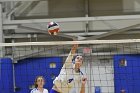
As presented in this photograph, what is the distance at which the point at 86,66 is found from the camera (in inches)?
377

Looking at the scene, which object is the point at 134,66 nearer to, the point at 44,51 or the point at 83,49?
the point at 83,49

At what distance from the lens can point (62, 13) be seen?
32.6 ft

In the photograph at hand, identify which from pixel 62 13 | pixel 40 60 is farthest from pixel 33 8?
pixel 40 60

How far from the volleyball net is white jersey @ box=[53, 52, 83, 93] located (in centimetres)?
313

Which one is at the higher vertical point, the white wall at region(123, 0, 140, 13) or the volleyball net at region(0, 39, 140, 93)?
the white wall at region(123, 0, 140, 13)

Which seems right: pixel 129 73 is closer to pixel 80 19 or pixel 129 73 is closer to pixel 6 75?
pixel 80 19

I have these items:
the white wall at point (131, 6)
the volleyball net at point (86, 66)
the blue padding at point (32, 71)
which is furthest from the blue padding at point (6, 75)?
the white wall at point (131, 6)

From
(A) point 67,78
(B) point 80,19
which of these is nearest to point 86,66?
(B) point 80,19

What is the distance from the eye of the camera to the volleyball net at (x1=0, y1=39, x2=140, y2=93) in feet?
30.6

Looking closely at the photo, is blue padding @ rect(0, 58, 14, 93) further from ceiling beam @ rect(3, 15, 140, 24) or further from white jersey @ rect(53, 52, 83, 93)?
white jersey @ rect(53, 52, 83, 93)

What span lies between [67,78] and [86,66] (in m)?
3.55

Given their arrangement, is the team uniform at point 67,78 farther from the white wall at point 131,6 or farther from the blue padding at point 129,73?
the white wall at point 131,6

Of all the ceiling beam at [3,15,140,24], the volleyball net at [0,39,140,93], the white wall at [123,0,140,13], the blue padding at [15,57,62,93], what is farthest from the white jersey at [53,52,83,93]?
the white wall at [123,0,140,13]

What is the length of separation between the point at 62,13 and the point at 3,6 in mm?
1502
